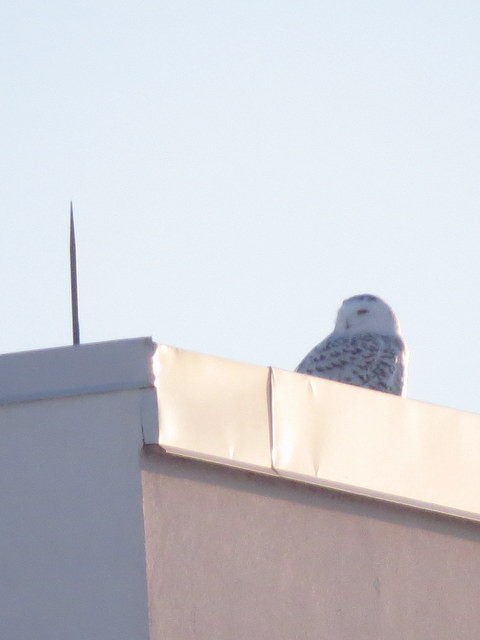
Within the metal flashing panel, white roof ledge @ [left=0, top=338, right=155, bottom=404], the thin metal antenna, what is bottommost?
the metal flashing panel

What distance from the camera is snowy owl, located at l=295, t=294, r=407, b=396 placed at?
9.81 meters

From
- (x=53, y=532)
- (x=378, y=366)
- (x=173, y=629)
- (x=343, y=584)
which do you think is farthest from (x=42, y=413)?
(x=378, y=366)

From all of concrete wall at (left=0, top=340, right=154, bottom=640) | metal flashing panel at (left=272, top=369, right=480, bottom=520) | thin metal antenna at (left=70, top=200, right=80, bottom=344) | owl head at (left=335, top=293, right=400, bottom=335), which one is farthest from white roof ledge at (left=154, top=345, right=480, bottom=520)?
owl head at (left=335, top=293, right=400, bottom=335)

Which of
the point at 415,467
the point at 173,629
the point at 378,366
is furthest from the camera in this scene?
the point at 378,366

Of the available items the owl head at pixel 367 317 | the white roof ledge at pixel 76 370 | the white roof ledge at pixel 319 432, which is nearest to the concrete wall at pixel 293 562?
the white roof ledge at pixel 319 432

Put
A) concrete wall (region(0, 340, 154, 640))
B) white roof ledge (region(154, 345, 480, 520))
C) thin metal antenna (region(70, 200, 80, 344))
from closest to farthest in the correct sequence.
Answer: concrete wall (region(0, 340, 154, 640)), white roof ledge (region(154, 345, 480, 520)), thin metal antenna (region(70, 200, 80, 344))

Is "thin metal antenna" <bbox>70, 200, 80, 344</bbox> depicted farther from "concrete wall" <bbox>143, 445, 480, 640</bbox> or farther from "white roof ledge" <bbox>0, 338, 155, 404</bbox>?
"concrete wall" <bbox>143, 445, 480, 640</bbox>

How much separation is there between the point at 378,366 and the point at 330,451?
4343 mm

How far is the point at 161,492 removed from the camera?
5.21 m

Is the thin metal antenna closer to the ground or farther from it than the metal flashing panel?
farther from it

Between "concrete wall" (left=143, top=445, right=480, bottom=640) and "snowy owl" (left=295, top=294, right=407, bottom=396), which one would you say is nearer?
"concrete wall" (left=143, top=445, right=480, bottom=640)

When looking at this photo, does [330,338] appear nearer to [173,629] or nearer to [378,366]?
[378,366]

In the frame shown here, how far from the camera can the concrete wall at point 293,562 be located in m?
5.19

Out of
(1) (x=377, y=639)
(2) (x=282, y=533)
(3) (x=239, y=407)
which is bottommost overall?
(1) (x=377, y=639)
